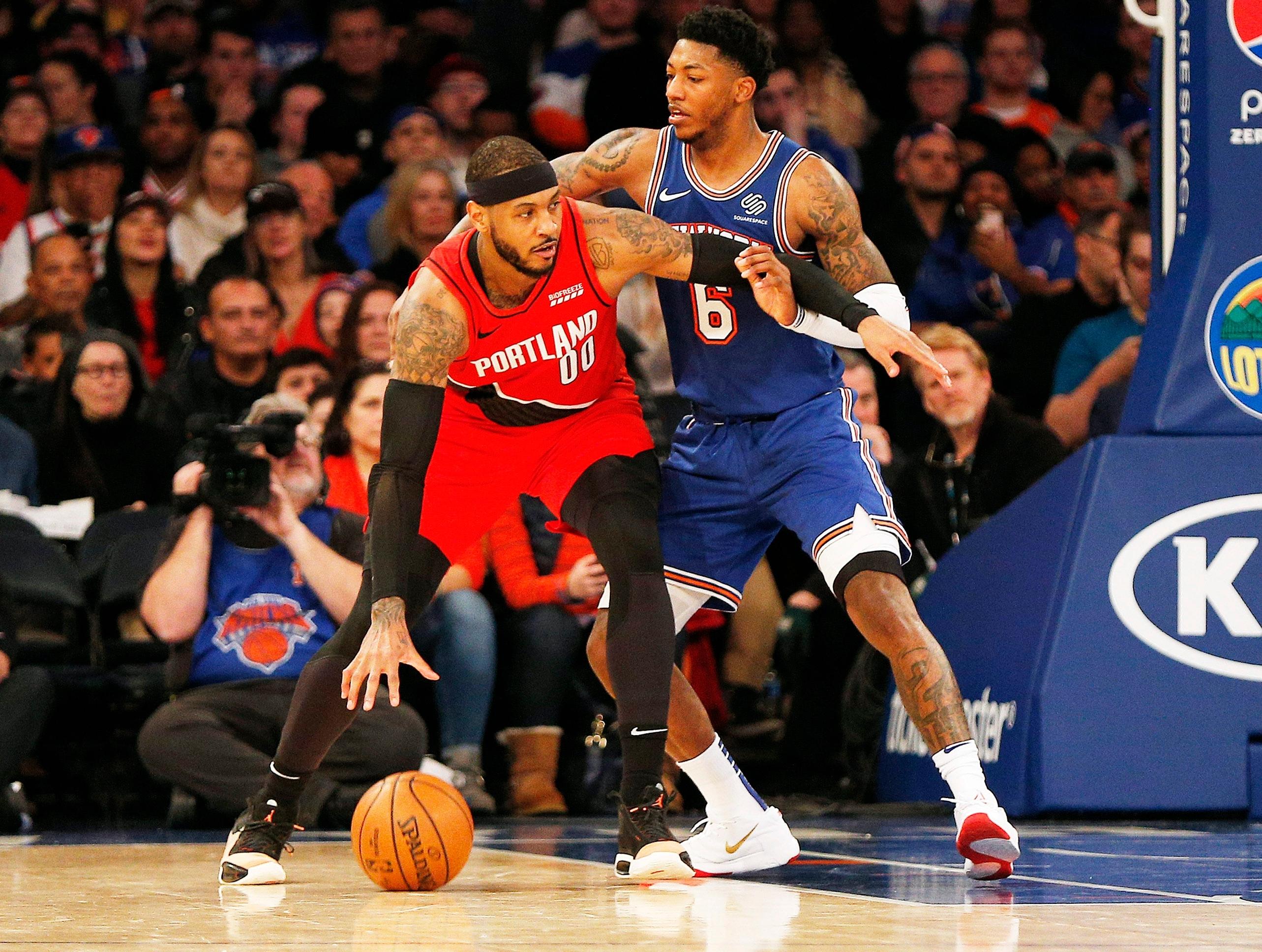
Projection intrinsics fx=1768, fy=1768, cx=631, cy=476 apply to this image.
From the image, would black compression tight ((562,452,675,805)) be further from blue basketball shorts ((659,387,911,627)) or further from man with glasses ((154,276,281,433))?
man with glasses ((154,276,281,433))

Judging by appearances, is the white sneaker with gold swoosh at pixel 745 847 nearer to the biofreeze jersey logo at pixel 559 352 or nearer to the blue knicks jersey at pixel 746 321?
the blue knicks jersey at pixel 746 321

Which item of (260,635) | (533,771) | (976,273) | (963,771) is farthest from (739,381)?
(976,273)

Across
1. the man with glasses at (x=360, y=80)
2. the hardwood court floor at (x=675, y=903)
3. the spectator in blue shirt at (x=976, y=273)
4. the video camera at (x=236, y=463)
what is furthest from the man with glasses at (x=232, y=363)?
the spectator in blue shirt at (x=976, y=273)

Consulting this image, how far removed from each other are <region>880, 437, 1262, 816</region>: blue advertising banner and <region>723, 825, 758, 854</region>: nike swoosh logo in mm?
1530

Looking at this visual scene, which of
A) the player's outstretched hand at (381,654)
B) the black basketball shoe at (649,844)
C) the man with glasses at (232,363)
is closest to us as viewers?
the player's outstretched hand at (381,654)

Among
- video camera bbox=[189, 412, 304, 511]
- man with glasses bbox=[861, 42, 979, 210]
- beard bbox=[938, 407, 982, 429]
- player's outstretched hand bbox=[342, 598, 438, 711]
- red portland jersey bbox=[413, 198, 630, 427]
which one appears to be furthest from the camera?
man with glasses bbox=[861, 42, 979, 210]

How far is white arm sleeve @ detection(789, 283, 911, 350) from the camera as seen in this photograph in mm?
4629

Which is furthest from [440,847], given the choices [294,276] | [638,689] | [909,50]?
[909,50]

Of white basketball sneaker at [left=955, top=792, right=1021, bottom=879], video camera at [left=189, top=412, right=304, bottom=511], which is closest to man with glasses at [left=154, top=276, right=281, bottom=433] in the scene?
video camera at [left=189, top=412, right=304, bottom=511]

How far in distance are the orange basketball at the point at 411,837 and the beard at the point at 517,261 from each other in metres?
1.32

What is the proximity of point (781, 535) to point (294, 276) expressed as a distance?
2.85 m

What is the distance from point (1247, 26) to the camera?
602 cm

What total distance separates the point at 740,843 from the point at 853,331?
141 centimetres

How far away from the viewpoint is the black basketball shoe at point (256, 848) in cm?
450
